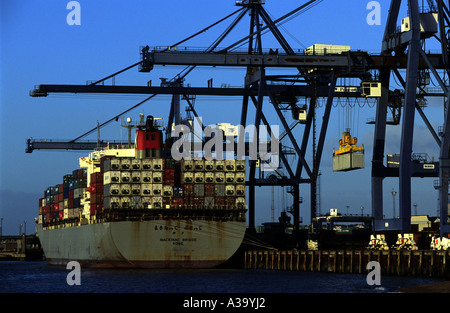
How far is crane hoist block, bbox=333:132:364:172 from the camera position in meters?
80.4

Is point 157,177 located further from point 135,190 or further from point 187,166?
point 187,166

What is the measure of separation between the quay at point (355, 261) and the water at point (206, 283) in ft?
3.42

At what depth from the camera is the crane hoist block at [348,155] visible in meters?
80.4

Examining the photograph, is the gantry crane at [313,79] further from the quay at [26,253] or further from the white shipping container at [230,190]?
the quay at [26,253]

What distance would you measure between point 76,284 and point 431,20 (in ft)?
127

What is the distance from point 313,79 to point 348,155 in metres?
12.6

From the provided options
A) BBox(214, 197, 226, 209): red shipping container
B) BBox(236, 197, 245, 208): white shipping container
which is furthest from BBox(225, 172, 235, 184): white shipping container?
BBox(236, 197, 245, 208): white shipping container

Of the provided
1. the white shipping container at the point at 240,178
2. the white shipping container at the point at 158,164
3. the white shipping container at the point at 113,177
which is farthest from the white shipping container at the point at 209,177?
the white shipping container at the point at 113,177

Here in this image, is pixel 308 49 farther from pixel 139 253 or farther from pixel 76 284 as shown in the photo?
pixel 76 284

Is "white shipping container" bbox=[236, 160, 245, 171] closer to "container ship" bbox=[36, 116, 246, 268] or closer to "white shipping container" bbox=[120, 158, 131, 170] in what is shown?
"container ship" bbox=[36, 116, 246, 268]

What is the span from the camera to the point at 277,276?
72312 millimetres

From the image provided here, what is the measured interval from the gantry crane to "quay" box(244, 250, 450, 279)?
21.7 feet
